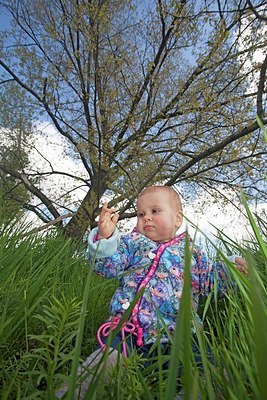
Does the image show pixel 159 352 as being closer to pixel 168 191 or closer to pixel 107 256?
pixel 107 256

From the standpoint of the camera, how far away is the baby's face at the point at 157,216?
80.0 inches

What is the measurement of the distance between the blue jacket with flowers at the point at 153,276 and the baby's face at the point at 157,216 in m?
0.06

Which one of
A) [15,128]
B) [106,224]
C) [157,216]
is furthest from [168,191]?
[15,128]

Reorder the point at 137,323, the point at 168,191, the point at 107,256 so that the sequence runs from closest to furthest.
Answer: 1. the point at 137,323
2. the point at 107,256
3. the point at 168,191

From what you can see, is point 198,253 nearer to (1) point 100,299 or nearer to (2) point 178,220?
(2) point 178,220

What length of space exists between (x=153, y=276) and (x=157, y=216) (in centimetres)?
32

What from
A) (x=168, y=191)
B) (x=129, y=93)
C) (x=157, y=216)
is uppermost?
(x=129, y=93)

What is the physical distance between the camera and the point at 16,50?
8383 mm

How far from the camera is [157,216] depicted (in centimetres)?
203

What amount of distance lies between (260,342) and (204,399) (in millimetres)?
347

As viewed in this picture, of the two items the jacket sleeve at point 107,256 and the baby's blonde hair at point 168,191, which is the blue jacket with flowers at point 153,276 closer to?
the jacket sleeve at point 107,256

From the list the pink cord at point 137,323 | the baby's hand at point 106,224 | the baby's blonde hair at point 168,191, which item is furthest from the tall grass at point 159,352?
the baby's blonde hair at point 168,191

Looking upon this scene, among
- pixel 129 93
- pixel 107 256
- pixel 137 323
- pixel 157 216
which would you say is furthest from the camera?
pixel 129 93

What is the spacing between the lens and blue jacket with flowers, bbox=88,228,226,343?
178cm
